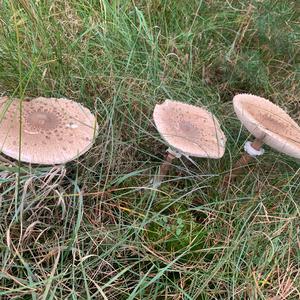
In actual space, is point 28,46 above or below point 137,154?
above

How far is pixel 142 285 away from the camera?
162 cm

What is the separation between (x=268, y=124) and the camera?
1943mm

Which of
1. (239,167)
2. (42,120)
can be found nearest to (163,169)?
(239,167)

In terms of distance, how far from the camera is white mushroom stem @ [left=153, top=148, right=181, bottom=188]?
6.37 feet

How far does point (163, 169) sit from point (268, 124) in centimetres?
51

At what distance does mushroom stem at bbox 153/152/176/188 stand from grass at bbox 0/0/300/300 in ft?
0.18

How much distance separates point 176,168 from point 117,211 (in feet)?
1.30

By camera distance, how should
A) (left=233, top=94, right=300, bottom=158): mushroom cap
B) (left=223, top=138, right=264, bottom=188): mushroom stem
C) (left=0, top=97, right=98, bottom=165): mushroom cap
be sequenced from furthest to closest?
→ 1. (left=223, top=138, right=264, bottom=188): mushroom stem
2. (left=233, top=94, right=300, bottom=158): mushroom cap
3. (left=0, top=97, right=98, bottom=165): mushroom cap

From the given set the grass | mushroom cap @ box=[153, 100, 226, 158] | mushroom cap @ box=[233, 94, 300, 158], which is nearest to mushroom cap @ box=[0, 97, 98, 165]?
the grass

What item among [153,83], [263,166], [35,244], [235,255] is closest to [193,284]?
[235,255]

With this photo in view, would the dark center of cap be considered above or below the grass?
above

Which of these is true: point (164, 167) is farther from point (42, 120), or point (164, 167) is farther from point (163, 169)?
point (42, 120)

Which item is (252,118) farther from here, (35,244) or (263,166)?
(35,244)

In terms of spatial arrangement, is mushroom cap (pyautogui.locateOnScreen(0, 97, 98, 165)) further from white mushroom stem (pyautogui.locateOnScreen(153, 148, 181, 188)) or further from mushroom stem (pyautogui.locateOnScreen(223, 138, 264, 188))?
mushroom stem (pyautogui.locateOnScreen(223, 138, 264, 188))
